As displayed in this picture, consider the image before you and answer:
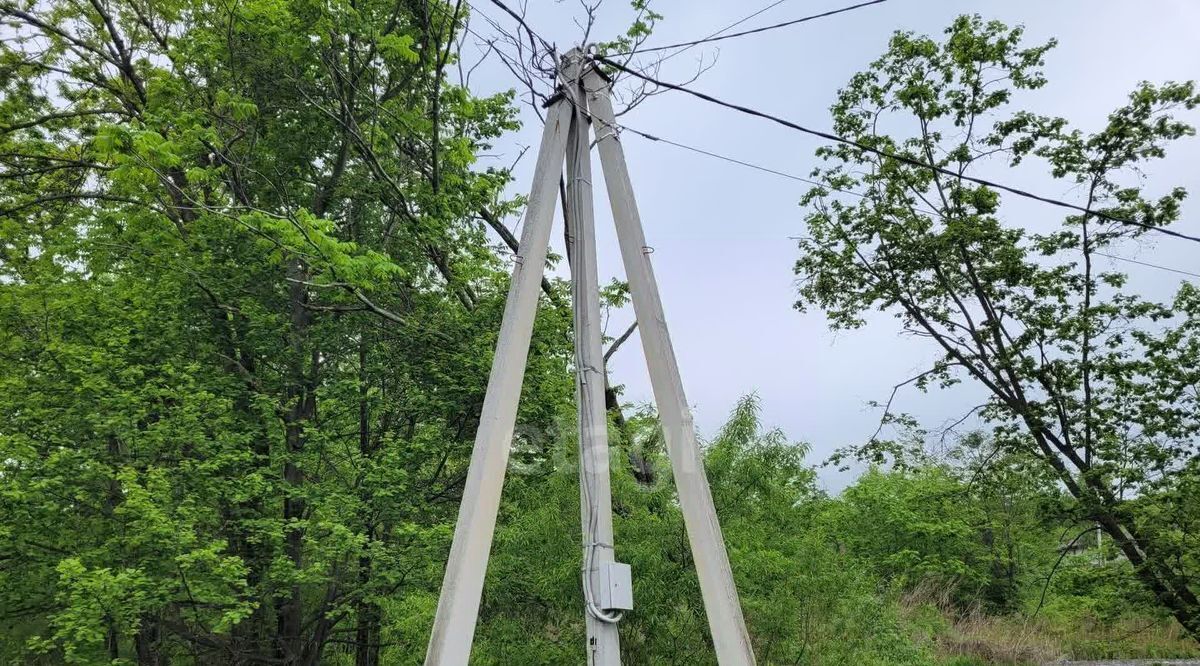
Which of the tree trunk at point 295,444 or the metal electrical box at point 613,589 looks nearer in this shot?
the metal electrical box at point 613,589

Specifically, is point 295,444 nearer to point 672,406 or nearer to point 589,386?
point 589,386

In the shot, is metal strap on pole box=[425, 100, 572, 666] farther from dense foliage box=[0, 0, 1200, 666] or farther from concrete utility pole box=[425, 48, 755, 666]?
dense foliage box=[0, 0, 1200, 666]

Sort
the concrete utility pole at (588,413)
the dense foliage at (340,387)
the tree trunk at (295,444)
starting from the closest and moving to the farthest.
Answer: the concrete utility pole at (588,413) → the dense foliage at (340,387) → the tree trunk at (295,444)

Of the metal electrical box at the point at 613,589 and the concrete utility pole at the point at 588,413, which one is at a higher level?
the concrete utility pole at the point at 588,413

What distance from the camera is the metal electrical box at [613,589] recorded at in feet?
10.5

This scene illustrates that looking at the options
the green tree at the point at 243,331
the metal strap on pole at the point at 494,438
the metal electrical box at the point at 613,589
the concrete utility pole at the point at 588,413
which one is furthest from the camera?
the green tree at the point at 243,331

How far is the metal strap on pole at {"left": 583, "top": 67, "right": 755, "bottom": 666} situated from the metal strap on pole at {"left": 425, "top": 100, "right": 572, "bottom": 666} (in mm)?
335

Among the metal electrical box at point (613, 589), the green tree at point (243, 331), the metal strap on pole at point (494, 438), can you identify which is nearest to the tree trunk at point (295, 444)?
the green tree at point (243, 331)

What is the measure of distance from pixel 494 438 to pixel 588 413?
653 mm

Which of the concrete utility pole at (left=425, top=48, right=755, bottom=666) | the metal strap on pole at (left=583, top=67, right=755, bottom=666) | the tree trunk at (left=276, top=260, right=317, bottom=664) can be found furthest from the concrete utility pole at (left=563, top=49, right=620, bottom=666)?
the tree trunk at (left=276, top=260, right=317, bottom=664)

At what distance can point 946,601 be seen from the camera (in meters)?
12.6

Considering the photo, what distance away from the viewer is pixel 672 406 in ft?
11.1

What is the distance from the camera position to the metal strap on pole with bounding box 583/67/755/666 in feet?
9.96

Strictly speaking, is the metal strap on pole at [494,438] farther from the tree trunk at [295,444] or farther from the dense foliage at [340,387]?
the tree trunk at [295,444]
